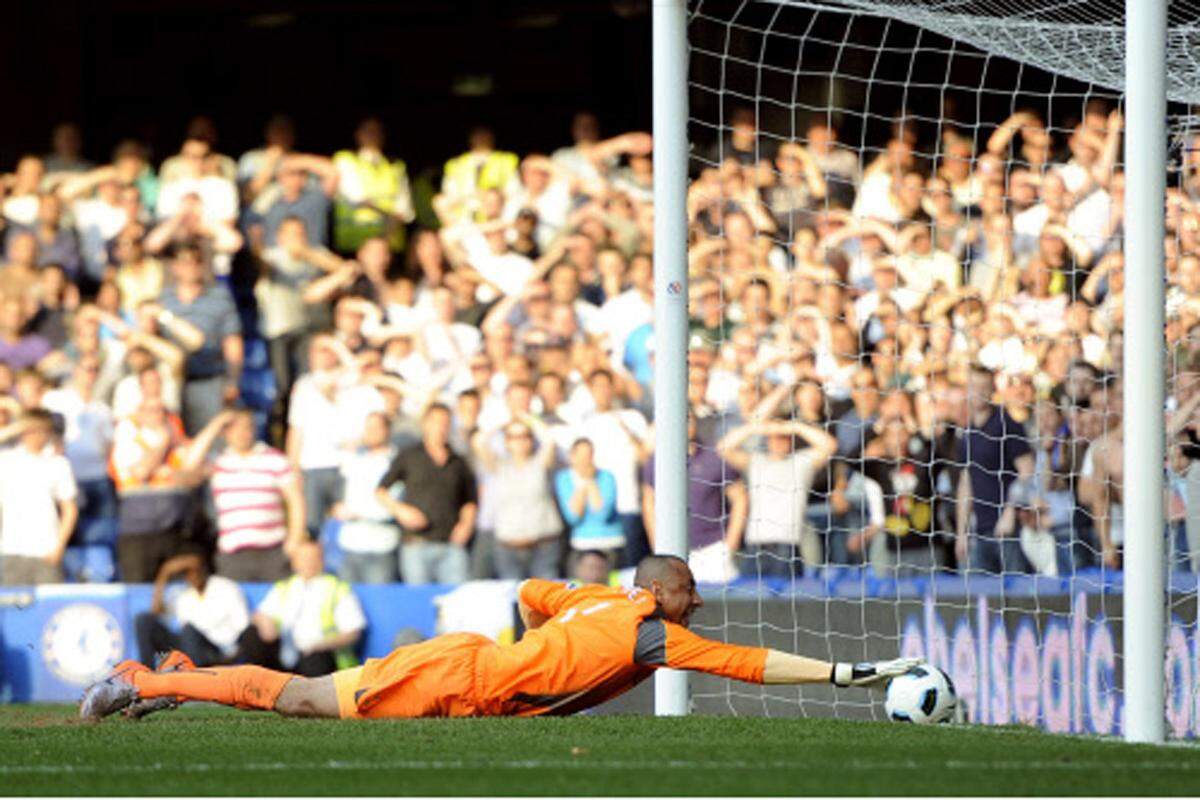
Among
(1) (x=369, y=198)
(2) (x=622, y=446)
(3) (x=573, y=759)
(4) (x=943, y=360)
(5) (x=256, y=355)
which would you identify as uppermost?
(1) (x=369, y=198)

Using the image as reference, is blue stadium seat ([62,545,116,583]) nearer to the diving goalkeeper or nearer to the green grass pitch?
the diving goalkeeper

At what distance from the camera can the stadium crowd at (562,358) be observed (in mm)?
12445

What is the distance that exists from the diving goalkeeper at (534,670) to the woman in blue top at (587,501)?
15.6ft

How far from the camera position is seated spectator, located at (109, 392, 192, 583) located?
13.9 meters

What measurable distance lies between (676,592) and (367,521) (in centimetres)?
573

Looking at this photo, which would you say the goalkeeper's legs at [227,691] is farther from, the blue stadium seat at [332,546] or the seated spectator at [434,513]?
the blue stadium seat at [332,546]

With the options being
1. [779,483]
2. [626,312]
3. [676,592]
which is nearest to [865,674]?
[676,592]

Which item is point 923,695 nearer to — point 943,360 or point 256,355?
point 943,360

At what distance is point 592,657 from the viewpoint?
8336mm

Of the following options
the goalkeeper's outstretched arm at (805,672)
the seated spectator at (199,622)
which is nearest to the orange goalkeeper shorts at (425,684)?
the goalkeeper's outstretched arm at (805,672)

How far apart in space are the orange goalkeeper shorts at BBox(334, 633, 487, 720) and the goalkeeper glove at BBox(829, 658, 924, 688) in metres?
1.32

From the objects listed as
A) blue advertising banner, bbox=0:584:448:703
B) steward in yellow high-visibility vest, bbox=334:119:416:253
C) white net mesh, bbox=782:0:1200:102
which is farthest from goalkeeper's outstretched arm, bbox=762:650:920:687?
steward in yellow high-visibility vest, bbox=334:119:416:253

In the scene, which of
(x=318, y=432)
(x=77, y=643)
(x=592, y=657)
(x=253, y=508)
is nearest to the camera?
(x=592, y=657)

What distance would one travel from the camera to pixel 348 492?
14.1 meters
